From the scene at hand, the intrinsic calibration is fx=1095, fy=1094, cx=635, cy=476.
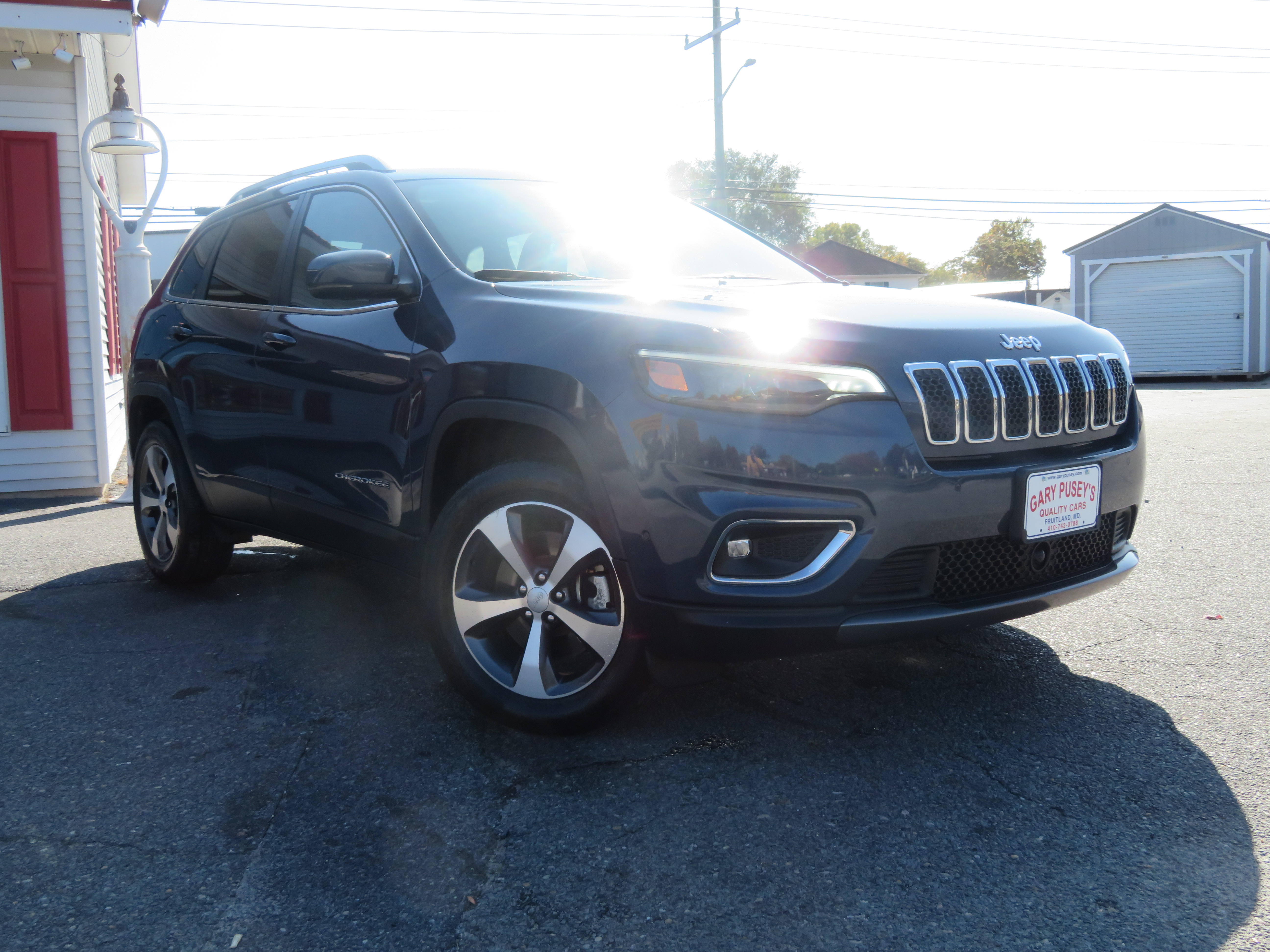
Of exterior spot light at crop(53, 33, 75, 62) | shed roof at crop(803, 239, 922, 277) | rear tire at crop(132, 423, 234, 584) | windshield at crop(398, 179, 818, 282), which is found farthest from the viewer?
shed roof at crop(803, 239, 922, 277)

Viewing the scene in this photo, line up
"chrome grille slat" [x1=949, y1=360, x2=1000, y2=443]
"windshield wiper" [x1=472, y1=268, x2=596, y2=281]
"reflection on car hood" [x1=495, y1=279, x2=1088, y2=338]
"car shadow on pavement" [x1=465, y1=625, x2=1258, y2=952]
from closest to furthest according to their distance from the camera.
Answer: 1. "car shadow on pavement" [x1=465, y1=625, x2=1258, y2=952]
2. "chrome grille slat" [x1=949, y1=360, x2=1000, y2=443]
3. "reflection on car hood" [x1=495, y1=279, x2=1088, y2=338]
4. "windshield wiper" [x1=472, y1=268, x2=596, y2=281]

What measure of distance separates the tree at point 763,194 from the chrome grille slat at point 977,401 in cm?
6112

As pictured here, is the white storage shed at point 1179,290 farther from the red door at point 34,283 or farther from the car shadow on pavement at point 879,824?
the car shadow on pavement at point 879,824

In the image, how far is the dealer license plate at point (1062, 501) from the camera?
9.43 feet

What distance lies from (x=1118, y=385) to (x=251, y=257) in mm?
3402

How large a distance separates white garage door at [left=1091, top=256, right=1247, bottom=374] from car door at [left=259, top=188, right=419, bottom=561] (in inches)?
1130

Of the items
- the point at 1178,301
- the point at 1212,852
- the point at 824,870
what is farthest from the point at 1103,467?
the point at 1178,301

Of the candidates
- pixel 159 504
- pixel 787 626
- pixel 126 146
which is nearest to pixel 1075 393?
pixel 787 626

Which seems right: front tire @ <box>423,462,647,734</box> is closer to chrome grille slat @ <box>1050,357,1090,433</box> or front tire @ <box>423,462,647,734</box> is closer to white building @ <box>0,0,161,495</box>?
chrome grille slat @ <box>1050,357,1090,433</box>

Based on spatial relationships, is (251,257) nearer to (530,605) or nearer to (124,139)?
(530,605)

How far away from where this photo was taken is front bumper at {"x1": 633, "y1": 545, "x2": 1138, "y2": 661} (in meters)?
2.71

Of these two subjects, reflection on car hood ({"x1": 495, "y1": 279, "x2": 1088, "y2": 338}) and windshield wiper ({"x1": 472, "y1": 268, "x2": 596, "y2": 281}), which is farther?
windshield wiper ({"x1": 472, "y1": 268, "x2": 596, "y2": 281})

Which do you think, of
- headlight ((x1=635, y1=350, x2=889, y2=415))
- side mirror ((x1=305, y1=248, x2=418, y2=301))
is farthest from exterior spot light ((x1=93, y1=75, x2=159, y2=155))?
headlight ((x1=635, y1=350, x2=889, y2=415))

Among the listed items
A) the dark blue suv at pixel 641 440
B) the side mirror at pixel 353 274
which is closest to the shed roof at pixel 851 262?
the dark blue suv at pixel 641 440
